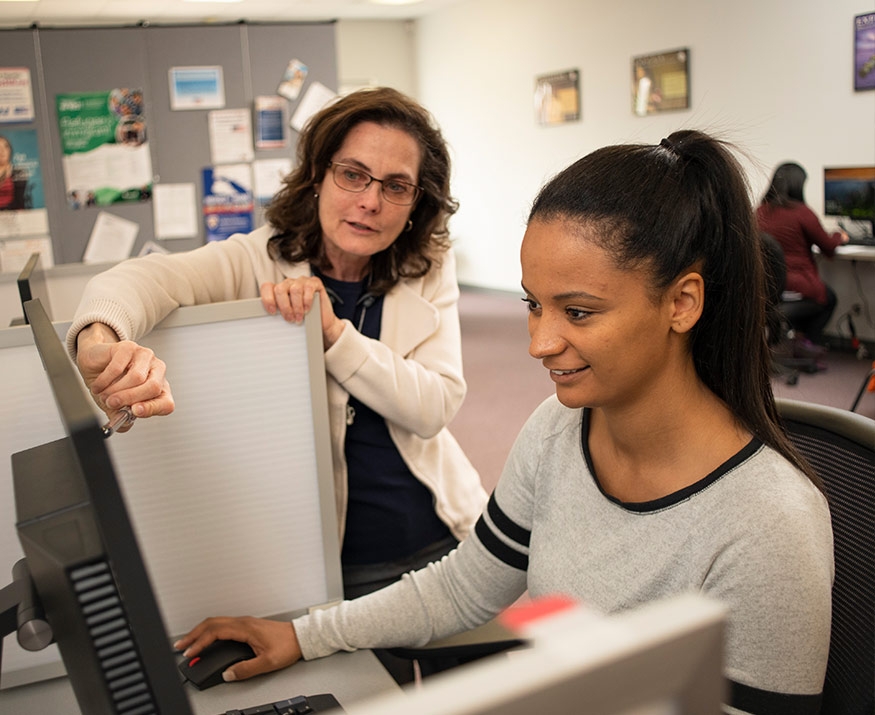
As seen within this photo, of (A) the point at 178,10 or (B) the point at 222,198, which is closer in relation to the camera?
(B) the point at 222,198

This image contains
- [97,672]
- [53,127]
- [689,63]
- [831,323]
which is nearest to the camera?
[97,672]

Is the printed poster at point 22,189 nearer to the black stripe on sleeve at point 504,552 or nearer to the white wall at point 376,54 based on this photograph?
the black stripe on sleeve at point 504,552

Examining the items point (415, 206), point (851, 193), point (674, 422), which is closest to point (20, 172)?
point (415, 206)

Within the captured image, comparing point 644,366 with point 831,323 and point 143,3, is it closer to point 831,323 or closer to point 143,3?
point 831,323

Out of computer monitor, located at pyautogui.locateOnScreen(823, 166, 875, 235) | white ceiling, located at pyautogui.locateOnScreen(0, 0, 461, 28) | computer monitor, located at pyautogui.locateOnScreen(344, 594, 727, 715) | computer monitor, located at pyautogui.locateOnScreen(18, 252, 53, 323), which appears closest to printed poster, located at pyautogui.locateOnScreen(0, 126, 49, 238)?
computer monitor, located at pyautogui.locateOnScreen(18, 252, 53, 323)

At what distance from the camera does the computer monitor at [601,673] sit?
0.97 feet

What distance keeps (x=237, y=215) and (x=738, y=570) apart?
3851 mm

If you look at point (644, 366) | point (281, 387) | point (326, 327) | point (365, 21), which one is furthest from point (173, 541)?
point (365, 21)

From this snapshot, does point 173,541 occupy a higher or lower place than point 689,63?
lower

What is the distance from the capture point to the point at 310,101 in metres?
4.54

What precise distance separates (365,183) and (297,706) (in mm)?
849

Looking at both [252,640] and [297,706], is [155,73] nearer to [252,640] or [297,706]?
[252,640]

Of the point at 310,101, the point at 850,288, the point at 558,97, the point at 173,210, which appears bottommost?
the point at 850,288

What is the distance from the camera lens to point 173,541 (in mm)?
1279
